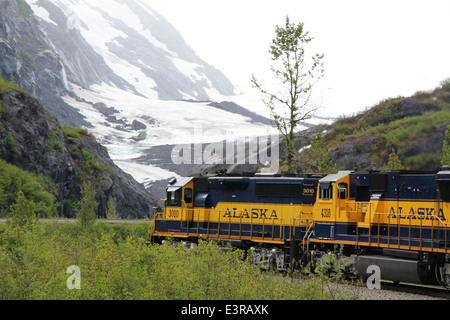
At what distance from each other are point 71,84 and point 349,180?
504 ft

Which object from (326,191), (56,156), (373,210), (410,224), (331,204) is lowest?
(410,224)

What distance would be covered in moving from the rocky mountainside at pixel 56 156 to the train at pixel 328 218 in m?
26.2

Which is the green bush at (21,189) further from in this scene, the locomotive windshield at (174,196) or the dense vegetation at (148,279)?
the dense vegetation at (148,279)

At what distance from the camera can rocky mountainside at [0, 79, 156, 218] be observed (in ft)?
138

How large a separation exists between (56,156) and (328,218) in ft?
115

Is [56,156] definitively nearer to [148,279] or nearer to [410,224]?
[148,279]

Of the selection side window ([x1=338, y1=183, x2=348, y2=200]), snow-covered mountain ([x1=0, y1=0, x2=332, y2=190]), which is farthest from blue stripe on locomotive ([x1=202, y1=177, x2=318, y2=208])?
snow-covered mountain ([x1=0, y1=0, x2=332, y2=190])

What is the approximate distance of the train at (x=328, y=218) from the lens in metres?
13.7

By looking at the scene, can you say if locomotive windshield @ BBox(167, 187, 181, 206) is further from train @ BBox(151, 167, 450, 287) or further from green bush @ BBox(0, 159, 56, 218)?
green bush @ BBox(0, 159, 56, 218)

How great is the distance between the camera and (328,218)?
15.7 meters

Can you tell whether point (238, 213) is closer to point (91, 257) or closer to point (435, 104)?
point (91, 257)

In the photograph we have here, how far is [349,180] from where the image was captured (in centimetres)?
1595

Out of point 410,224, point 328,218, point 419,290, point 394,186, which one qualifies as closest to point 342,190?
point 328,218
